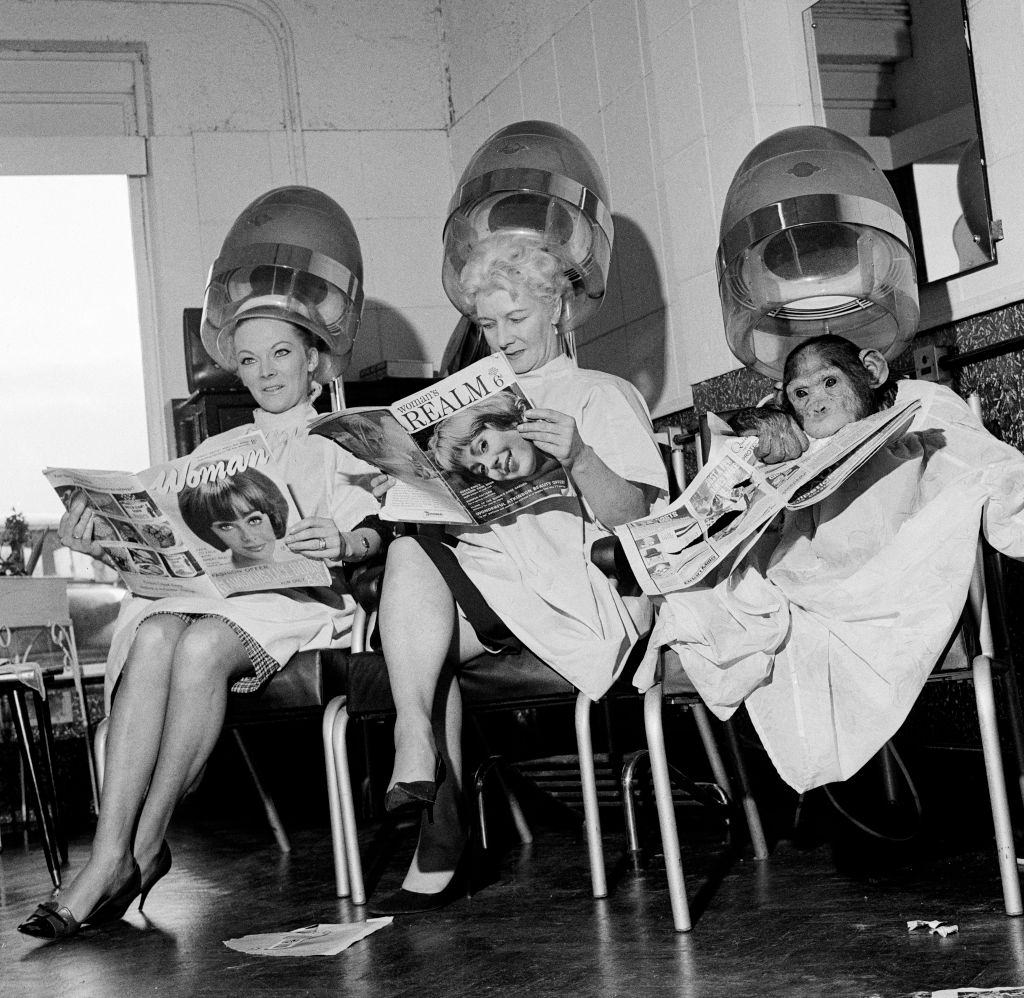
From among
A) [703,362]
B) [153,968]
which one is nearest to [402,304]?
[703,362]

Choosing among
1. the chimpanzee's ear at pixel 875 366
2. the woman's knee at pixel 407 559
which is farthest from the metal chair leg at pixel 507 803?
the chimpanzee's ear at pixel 875 366

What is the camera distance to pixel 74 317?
4.62m

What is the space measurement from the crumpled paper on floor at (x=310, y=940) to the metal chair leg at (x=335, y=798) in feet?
0.70

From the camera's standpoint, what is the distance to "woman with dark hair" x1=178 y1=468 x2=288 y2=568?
7.58 ft

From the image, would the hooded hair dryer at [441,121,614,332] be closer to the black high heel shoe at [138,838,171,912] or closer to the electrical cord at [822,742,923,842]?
the electrical cord at [822,742,923,842]

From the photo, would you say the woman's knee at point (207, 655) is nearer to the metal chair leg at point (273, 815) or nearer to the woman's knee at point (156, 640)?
the woman's knee at point (156, 640)

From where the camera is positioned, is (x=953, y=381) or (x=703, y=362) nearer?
(x=953, y=381)

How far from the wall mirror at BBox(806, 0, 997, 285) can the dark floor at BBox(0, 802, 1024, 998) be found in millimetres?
1158

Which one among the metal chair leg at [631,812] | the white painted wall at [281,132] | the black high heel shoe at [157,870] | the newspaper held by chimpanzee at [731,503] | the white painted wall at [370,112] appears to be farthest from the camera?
the white painted wall at [281,132]

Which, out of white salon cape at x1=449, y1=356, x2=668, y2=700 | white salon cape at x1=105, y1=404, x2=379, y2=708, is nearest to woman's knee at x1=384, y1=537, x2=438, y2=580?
white salon cape at x1=449, y1=356, x2=668, y2=700

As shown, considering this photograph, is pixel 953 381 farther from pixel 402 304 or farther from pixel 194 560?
pixel 402 304

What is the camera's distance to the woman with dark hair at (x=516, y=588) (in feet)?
6.86

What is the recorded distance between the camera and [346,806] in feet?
7.43

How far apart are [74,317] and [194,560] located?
254 cm
